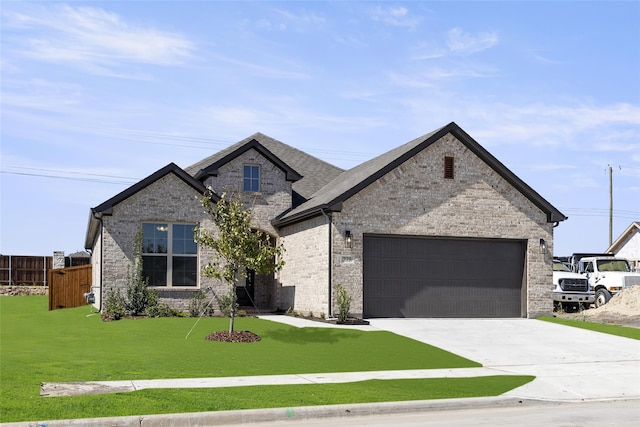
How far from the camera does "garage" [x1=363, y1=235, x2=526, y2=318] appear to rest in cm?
2478

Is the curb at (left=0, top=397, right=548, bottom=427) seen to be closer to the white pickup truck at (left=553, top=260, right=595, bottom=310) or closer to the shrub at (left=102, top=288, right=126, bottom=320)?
the shrub at (left=102, top=288, right=126, bottom=320)

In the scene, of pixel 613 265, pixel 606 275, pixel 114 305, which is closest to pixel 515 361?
pixel 114 305

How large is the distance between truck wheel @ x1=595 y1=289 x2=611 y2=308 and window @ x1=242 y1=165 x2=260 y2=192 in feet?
55.0

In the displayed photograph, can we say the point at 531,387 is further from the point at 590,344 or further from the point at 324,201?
the point at 324,201

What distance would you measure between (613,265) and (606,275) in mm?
1126

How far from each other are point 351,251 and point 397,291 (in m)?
2.31

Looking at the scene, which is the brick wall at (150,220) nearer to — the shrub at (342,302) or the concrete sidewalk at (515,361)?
the concrete sidewalk at (515,361)

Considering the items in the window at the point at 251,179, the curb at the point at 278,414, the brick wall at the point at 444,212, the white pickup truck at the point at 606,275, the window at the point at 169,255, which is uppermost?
the window at the point at 251,179

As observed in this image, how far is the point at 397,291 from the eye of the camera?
24906 mm

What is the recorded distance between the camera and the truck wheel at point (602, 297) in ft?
108

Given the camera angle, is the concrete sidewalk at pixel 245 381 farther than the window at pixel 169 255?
No

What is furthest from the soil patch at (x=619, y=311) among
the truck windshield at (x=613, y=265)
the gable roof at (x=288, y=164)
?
the gable roof at (x=288, y=164)

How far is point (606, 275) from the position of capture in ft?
110

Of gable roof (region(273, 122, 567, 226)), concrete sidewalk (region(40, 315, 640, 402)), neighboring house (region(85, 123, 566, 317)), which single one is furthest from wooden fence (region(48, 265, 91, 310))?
concrete sidewalk (region(40, 315, 640, 402))
